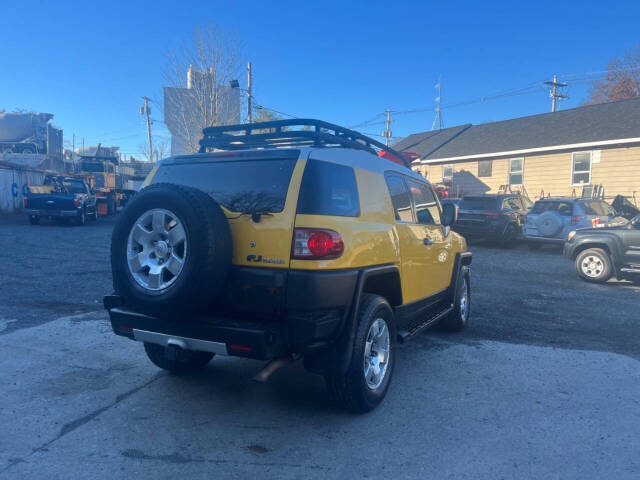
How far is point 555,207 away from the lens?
556 inches

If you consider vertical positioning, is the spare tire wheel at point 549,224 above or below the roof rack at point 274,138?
below

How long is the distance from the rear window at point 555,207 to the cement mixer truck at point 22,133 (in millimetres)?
33950

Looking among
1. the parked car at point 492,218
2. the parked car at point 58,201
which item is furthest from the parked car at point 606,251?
the parked car at point 58,201

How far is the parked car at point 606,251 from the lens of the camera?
915cm

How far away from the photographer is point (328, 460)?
3012 mm

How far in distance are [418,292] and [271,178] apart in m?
1.92

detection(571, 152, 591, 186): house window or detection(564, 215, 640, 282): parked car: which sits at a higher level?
detection(571, 152, 591, 186): house window

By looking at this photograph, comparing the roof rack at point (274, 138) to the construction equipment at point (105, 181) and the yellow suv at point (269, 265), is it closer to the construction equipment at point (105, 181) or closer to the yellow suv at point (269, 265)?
the yellow suv at point (269, 265)

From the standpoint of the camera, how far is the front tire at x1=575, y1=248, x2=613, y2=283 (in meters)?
9.49

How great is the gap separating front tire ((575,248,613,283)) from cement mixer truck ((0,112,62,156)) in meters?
36.3

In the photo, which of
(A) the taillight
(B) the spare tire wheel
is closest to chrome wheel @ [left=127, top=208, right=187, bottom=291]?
(A) the taillight

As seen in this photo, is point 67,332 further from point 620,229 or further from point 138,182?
point 138,182

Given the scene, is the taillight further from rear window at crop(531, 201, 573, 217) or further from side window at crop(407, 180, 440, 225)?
rear window at crop(531, 201, 573, 217)

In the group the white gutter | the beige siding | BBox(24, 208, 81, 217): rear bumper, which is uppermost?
the white gutter
